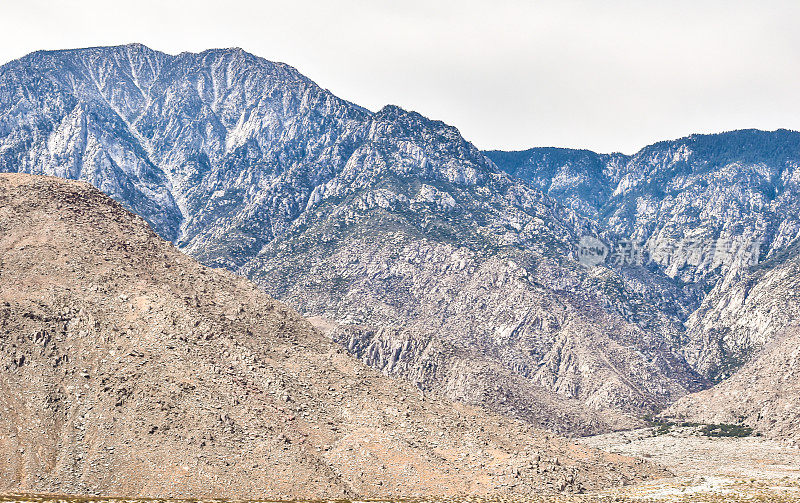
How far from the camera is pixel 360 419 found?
116m

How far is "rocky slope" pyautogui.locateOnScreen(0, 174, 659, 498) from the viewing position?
324 ft

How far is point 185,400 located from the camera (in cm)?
10756

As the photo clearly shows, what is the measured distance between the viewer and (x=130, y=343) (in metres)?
112

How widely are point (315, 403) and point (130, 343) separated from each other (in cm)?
2579

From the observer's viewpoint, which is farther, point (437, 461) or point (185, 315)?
point (185, 315)

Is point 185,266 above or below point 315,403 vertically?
above

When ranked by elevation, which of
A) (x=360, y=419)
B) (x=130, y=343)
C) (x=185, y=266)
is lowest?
(x=360, y=419)

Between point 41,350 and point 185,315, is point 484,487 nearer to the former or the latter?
point 185,315

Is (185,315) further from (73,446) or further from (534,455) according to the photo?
(534,455)

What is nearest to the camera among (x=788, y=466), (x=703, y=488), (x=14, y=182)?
(x=703, y=488)

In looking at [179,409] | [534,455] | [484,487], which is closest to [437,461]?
[484,487]

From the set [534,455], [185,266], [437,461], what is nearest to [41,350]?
[185,266]

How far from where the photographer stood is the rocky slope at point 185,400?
324 feet

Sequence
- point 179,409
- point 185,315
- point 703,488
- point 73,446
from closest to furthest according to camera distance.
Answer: point 73,446
point 179,409
point 703,488
point 185,315
